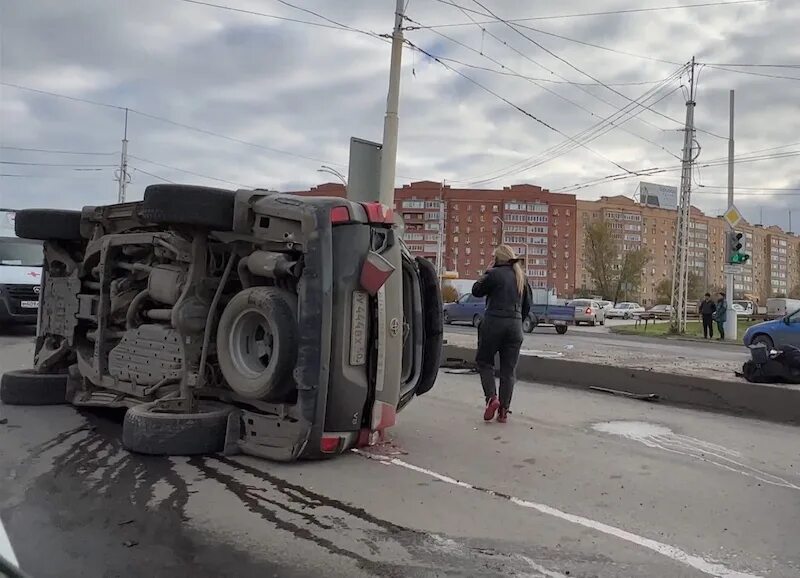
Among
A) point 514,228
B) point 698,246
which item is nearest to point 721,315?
point 514,228

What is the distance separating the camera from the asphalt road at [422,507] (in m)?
3.34

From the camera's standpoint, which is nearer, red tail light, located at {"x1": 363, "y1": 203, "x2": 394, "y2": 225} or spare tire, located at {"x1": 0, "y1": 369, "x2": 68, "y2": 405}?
red tail light, located at {"x1": 363, "y1": 203, "x2": 394, "y2": 225}

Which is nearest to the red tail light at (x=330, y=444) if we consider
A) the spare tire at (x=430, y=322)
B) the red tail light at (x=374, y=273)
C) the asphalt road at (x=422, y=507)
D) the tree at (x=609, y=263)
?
the asphalt road at (x=422, y=507)

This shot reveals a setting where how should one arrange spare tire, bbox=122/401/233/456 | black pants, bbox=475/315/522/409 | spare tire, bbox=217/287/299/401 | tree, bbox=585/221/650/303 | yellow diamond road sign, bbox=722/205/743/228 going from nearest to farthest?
spare tire, bbox=217/287/299/401, spare tire, bbox=122/401/233/456, black pants, bbox=475/315/522/409, yellow diamond road sign, bbox=722/205/743/228, tree, bbox=585/221/650/303

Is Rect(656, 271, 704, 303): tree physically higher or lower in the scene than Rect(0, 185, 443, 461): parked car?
higher

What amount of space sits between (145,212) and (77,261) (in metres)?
2.61

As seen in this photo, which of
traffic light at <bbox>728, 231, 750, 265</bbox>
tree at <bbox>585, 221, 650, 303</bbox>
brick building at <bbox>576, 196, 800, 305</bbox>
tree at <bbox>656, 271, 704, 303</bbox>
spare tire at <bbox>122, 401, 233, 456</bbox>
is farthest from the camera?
brick building at <bbox>576, 196, 800, 305</bbox>

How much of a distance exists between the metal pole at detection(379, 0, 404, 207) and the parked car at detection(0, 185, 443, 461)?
8.64m

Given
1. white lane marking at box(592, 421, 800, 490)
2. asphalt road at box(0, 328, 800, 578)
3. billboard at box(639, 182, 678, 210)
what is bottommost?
asphalt road at box(0, 328, 800, 578)

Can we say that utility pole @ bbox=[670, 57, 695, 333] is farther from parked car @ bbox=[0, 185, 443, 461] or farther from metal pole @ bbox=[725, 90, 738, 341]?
parked car @ bbox=[0, 185, 443, 461]

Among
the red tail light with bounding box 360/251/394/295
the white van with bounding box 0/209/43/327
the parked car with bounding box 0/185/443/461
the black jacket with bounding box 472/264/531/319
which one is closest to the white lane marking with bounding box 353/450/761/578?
the parked car with bounding box 0/185/443/461

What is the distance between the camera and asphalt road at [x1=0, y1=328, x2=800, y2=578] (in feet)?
11.0

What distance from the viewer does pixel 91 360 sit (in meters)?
6.58

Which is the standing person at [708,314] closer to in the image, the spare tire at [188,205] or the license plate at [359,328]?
the license plate at [359,328]
